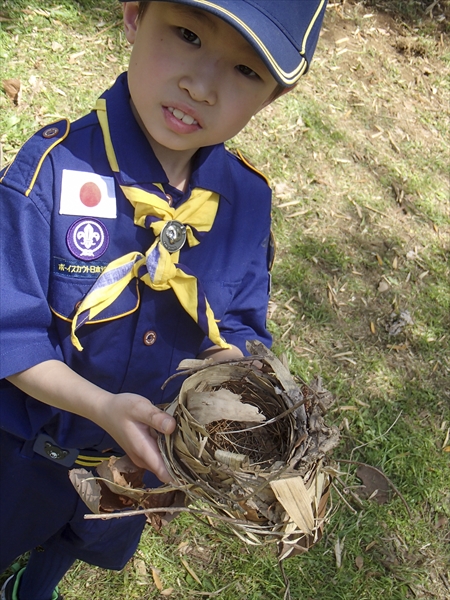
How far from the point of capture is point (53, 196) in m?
1.59

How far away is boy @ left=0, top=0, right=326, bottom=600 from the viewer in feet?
4.86

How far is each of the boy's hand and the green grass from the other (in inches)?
49.5

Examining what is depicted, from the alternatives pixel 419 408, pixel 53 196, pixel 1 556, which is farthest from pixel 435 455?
pixel 53 196

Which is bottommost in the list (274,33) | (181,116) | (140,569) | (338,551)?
(140,569)

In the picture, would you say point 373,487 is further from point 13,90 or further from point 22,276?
point 13,90

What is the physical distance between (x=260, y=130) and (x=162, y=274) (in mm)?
2875

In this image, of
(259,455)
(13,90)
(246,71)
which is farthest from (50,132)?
(13,90)

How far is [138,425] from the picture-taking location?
4.86 feet

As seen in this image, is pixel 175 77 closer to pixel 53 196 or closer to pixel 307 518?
pixel 53 196

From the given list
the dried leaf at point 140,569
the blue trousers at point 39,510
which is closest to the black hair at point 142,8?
the blue trousers at point 39,510

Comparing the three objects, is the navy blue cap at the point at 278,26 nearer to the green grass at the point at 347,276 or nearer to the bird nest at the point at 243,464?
the bird nest at the point at 243,464

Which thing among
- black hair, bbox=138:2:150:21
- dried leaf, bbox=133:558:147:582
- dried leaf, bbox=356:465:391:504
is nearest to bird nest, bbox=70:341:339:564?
black hair, bbox=138:2:150:21

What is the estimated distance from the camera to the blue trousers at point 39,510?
1.92 m

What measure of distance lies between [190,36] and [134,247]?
584 mm
